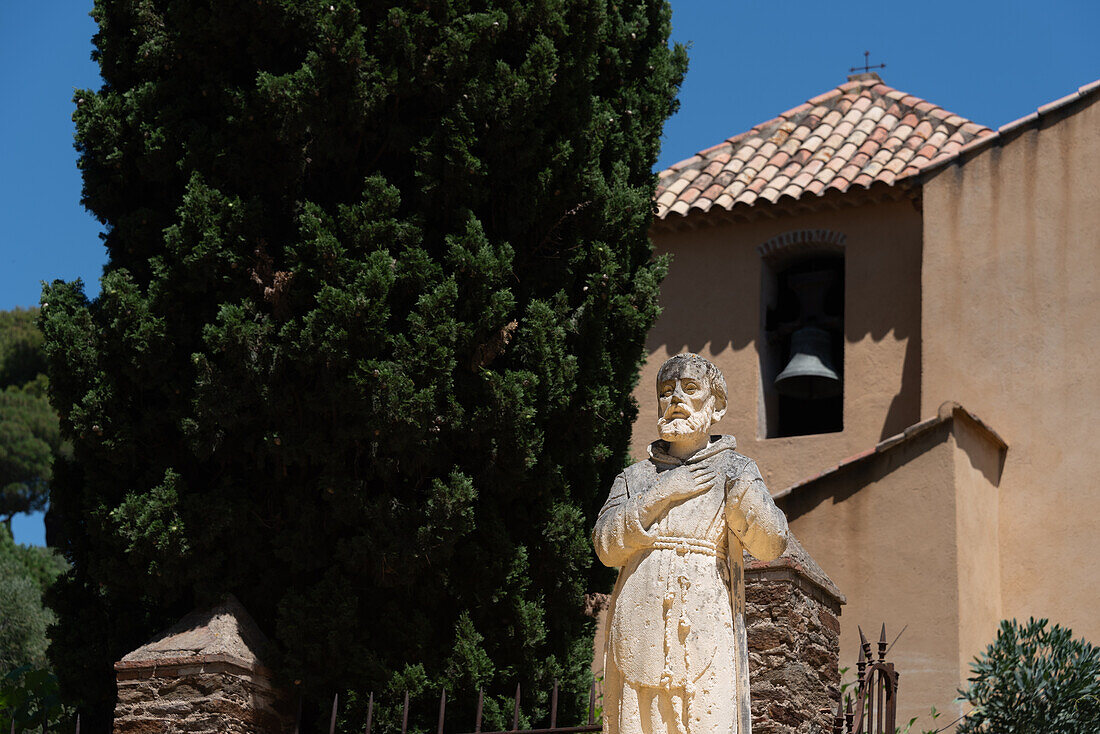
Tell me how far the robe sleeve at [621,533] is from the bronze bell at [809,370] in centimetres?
930

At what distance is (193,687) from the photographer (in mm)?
8844

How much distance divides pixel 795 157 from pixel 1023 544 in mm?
5075

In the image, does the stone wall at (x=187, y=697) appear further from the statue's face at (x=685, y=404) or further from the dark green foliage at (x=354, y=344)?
the statue's face at (x=685, y=404)

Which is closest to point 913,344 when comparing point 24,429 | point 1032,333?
point 1032,333

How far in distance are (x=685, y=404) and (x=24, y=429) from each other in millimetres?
24875

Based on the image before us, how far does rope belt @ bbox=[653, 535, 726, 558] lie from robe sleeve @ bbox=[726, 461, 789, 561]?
12 cm

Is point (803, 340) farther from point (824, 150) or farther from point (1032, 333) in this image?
point (1032, 333)

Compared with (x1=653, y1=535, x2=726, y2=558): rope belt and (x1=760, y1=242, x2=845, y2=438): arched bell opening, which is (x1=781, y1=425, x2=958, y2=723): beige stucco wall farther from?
(x1=653, y1=535, x2=726, y2=558): rope belt

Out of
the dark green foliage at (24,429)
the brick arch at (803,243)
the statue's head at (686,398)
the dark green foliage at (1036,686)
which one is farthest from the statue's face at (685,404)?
the dark green foliage at (24,429)

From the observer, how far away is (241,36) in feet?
32.7

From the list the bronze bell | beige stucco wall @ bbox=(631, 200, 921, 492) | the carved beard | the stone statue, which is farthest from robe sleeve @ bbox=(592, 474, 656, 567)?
the bronze bell

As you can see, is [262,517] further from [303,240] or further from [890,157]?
[890,157]

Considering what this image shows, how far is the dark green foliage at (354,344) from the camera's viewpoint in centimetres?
912

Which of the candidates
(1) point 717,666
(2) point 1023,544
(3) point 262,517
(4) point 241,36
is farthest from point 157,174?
(2) point 1023,544
